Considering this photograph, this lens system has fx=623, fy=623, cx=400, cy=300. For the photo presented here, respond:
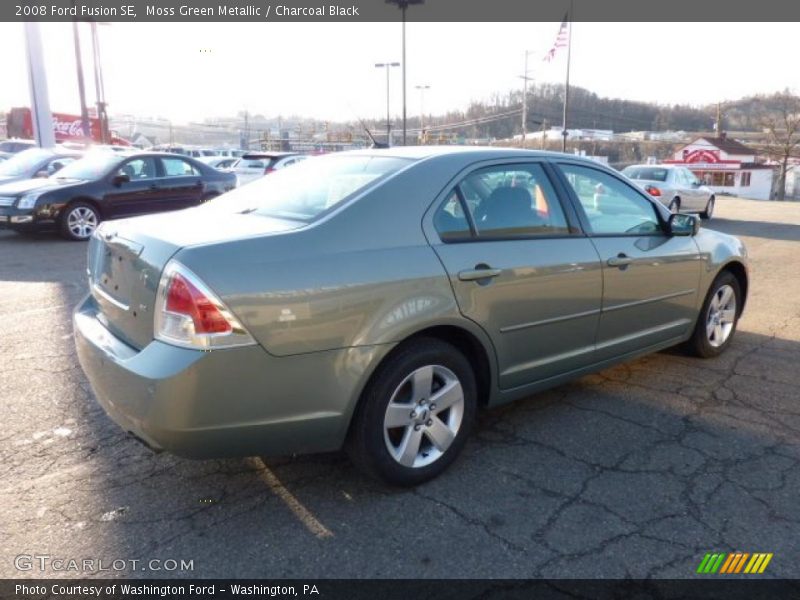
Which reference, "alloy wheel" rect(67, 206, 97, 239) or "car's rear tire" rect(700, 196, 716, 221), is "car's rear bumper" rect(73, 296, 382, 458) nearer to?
"alloy wheel" rect(67, 206, 97, 239)

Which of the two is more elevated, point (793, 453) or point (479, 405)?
point (479, 405)

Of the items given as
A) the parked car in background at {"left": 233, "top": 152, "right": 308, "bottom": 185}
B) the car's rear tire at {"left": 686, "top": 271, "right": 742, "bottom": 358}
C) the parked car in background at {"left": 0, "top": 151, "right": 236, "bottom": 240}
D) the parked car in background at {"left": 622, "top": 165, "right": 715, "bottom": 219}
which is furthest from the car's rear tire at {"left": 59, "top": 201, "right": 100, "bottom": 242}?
the parked car in background at {"left": 622, "top": 165, "right": 715, "bottom": 219}

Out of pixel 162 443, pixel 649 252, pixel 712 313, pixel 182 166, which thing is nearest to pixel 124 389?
pixel 162 443

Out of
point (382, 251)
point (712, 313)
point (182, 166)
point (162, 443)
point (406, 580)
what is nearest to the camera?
point (406, 580)

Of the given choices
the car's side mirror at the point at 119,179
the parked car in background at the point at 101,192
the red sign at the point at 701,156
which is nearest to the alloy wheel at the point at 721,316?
the parked car in background at the point at 101,192

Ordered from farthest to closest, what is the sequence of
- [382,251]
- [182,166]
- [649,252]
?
[182,166] < [649,252] < [382,251]

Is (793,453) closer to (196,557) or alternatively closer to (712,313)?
(712,313)

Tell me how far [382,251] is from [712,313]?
3265 millimetres

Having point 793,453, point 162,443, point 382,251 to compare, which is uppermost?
point 382,251

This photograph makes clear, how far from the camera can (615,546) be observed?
2.56 m

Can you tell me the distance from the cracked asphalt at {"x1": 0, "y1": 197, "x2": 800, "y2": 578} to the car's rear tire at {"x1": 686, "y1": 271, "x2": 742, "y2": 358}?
0.50m

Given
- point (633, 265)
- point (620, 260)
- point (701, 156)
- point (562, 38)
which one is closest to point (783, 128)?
point (701, 156)

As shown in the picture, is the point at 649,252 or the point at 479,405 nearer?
the point at 479,405

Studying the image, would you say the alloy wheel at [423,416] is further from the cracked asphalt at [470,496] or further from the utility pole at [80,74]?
the utility pole at [80,74]
